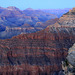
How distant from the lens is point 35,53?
115ft

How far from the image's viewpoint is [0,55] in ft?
111

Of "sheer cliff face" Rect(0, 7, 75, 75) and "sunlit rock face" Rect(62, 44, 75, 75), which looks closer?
"sunlit rock face" Rect(62, 44, 75, 75)

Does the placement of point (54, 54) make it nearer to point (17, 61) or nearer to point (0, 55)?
point (17, 61)

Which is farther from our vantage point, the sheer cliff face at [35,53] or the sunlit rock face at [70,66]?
the sheer cliff face at [35,53]

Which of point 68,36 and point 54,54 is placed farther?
point 68,36

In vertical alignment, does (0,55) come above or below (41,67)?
above

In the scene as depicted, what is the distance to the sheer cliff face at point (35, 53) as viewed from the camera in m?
32.9

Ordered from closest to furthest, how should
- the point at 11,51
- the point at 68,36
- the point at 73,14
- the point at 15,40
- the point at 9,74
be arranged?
the point at 9,74 → the point at 11,51 → the point at 15,40 → the point at 68,36 → the point at 73,14

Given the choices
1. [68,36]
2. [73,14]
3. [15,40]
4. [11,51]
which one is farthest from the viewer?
[73,14]

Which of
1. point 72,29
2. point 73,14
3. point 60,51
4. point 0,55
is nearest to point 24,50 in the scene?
point 0,55

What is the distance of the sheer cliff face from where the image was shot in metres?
32.9

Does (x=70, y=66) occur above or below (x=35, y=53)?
above

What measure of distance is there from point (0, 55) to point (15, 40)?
4.90m

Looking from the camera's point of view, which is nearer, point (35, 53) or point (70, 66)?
point (70, 66)
